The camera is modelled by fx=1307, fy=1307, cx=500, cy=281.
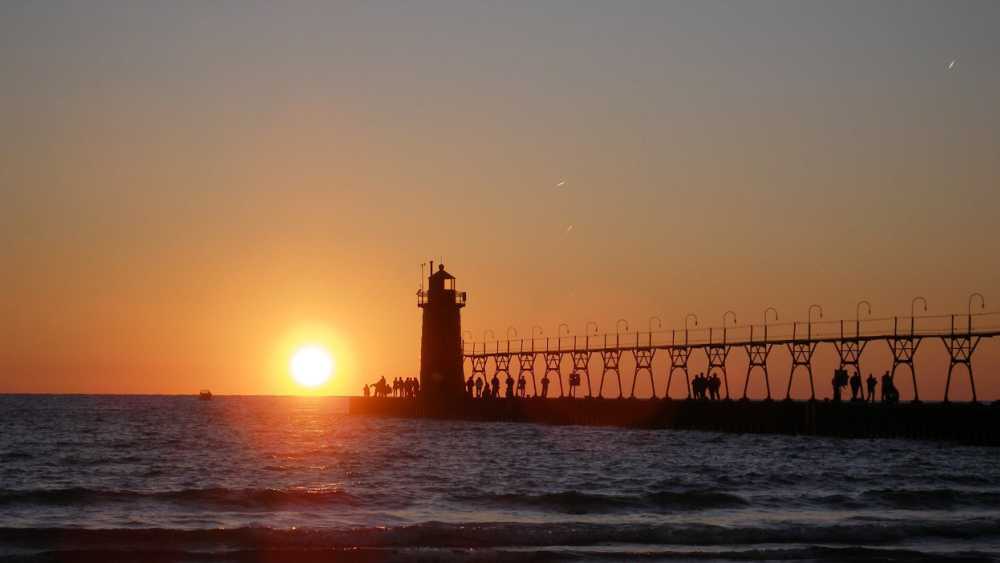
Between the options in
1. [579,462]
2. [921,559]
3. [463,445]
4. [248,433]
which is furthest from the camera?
[248,433]

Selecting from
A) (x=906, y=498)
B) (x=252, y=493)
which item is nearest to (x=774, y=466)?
(x=906, y=498)

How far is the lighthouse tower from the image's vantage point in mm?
76125

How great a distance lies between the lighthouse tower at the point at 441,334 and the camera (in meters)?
76.1

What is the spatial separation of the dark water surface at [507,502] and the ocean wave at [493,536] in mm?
54

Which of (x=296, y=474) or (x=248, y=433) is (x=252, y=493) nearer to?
(x=296, y=474)

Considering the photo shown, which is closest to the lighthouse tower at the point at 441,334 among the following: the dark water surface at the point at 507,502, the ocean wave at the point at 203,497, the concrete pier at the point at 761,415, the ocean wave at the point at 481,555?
the concrete pier at the point at 761,415

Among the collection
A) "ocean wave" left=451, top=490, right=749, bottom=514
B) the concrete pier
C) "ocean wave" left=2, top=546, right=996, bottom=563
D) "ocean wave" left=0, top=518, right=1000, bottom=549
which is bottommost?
"ocean wave" left=2, top=546, right=996, bottom=563

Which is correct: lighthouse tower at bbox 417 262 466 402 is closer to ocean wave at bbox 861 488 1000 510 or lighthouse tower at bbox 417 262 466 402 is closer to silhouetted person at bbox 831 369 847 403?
silhouetted person at bbox 831 369 847 403

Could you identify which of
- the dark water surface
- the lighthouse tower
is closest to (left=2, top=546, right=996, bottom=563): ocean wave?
the dark water surface

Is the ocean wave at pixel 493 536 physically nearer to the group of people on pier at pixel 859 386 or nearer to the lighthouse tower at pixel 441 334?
the group of people on pier at pixel 859 386

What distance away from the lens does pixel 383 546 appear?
73.7 feet

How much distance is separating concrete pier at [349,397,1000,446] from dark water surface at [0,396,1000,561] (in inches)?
43.8

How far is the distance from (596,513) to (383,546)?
6.13m

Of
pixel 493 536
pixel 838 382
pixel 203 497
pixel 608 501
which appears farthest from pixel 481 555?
pixel 838 382
